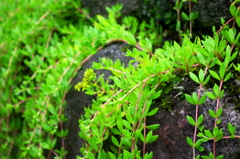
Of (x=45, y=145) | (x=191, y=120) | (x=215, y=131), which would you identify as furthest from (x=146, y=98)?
(x=45, y=145)

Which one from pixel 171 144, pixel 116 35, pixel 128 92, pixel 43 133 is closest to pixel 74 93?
pixel 43 133

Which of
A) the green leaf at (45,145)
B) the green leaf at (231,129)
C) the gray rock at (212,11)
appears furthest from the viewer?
the green leaf at (45,145)

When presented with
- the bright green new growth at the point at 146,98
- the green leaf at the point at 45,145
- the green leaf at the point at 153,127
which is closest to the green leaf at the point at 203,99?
the bright green new growth at the point at 146,98

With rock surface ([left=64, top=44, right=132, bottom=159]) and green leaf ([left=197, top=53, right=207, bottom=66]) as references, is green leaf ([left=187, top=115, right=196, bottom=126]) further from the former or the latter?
rock surface ([left=64, top=44, right=132, bottom=159])

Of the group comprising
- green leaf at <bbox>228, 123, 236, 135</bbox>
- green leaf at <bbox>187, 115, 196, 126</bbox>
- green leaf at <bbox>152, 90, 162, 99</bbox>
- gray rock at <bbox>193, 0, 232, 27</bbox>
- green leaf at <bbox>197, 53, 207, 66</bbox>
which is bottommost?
green leaf at <bbox>228, 123, 236, 135</bbox>

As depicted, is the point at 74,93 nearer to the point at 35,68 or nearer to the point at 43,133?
the point at 43,133

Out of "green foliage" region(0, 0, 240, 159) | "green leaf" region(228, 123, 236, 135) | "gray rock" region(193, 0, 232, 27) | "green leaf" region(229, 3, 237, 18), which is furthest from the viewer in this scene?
"gray rock" region(193, 0, 232, 27)

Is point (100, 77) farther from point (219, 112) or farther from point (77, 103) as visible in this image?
point (219, 112)

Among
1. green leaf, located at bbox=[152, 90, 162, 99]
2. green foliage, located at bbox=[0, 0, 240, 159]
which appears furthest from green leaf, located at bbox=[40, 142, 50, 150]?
green leaf, located at bbox=[152, 90, 162, 99]

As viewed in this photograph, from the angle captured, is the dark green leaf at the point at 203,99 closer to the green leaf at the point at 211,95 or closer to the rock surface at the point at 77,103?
the green leaf at the point at 211,95
